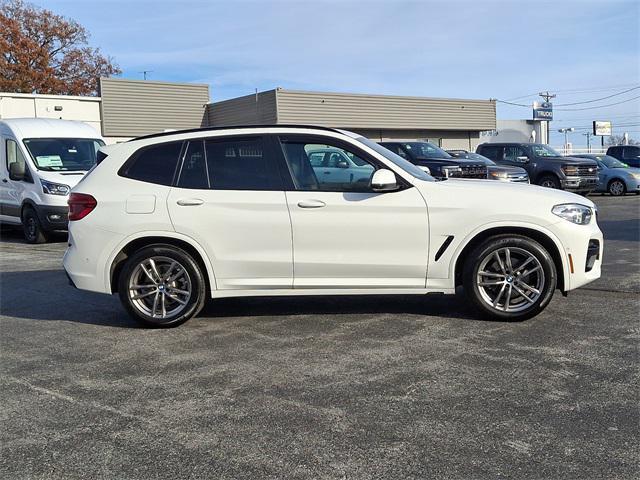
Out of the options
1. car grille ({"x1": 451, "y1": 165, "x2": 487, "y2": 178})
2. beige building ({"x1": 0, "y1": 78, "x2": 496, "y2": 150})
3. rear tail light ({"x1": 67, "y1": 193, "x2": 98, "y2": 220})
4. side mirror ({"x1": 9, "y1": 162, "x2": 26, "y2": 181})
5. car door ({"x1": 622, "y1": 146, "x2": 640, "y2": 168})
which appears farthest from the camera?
beige building ({"x1": 0, "y1": 78, "x2": 496, "y2": 150})

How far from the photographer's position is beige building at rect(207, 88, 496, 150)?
33.8 metres

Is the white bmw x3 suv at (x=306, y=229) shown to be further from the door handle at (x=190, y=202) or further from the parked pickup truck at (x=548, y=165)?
the parked pickup truck at (x=548, y=165)

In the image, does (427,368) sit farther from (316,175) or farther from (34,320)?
(34,320)

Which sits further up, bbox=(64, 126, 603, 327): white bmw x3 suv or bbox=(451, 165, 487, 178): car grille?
bbox=(451, 165, 487, 178): car grille

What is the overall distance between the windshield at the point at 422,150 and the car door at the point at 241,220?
476 inches

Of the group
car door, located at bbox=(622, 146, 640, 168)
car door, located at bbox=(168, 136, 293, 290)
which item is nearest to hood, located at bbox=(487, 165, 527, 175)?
car door, located at bbox=(622, 146, 640, 168)

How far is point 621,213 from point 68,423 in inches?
580

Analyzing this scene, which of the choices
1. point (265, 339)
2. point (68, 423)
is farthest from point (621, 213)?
point (68, 423)

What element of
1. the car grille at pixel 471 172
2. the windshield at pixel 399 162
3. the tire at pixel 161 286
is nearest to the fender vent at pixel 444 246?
the windshield at pixel 399 162

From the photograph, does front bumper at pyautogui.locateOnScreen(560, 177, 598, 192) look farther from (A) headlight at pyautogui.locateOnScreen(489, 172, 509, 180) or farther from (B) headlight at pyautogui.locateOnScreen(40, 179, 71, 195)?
(B) headlight at pyautogui.locateOnScreen(40, 179, 71, 195)

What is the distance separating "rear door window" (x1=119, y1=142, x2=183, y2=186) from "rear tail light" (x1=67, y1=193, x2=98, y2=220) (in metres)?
0.38

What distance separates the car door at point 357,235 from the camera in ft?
18.7

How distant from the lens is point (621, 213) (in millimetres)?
15492

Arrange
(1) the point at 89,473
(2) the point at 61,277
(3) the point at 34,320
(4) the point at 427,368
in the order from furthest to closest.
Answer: (2) the point at 61,277
(3) the point at 34,320
(4) the point at 427,368
(1) the point at 89,473
